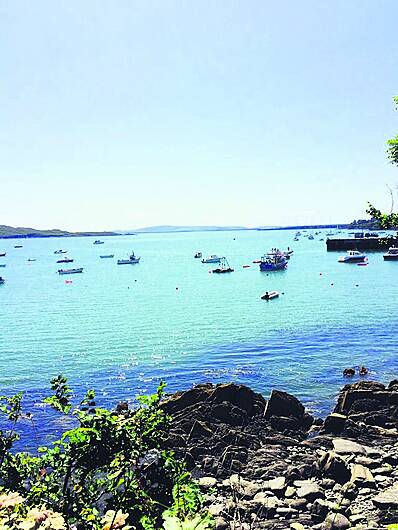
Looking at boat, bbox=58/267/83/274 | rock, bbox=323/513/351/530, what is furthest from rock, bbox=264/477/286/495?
boat, bbox=58/267/83/274

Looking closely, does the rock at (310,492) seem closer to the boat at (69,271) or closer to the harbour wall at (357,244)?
the boat at (69,271)

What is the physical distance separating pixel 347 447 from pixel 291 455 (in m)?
2.05

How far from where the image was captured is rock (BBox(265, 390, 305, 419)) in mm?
20953

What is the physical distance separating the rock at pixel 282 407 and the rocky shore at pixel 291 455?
0.04m

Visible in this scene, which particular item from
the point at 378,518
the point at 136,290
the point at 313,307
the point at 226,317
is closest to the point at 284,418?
the point at 378,518

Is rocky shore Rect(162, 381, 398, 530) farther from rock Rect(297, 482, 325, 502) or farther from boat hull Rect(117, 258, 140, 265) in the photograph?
boat hull Rect(117, 258, 140, 265)

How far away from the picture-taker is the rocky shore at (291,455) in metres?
13.6

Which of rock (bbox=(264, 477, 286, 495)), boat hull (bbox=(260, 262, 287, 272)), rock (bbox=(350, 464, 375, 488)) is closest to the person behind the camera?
rock (bbox=(264, 477, 286, 495))

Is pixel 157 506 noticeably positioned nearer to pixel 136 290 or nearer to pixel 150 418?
pixel 150 418

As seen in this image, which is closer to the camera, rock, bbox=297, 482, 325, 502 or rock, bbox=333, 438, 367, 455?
rock, bbox=297, 482, 325, 502

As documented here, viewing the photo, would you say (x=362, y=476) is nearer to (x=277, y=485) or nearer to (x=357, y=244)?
(x=277, y=485)

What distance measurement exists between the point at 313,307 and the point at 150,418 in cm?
5021

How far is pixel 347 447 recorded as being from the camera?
58.4 ft

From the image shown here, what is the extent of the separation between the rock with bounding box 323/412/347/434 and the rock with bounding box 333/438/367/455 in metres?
1.41
